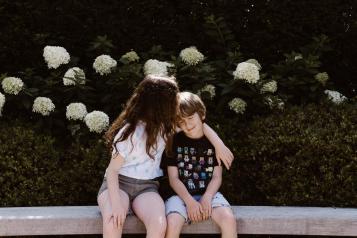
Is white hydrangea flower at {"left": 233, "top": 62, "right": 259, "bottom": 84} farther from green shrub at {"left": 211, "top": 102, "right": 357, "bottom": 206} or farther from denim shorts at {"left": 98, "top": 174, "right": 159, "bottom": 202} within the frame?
denim shorts at {"left": 98, "top": 174, "right": 159, "bottom": 202}

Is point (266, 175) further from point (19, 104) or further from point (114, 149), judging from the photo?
point (19, 104)

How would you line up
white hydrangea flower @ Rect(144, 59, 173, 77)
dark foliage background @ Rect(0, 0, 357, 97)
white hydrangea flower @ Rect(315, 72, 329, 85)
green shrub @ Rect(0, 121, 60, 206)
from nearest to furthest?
green shrub @ Rect(0, 121, 60, 206) < white hydrangea flower @ Rect(144, 59, 173, 77) < white hydrangea flower @ Rect(315, 72, 329, 85) < dark foliage background @ Rect(0, 0, 357, 97)

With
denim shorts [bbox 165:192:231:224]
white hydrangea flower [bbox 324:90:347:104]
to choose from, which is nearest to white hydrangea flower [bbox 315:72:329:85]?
white hydrangea flower [bbox 324:90:347:104]

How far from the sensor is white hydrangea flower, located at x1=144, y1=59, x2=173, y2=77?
4828mm

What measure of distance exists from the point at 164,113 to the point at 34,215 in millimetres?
1000

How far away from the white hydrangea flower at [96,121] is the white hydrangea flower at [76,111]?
0.10m

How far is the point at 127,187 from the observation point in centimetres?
395

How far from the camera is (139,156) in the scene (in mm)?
3936

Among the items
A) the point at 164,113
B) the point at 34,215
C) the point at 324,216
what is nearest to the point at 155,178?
the point at 164,113

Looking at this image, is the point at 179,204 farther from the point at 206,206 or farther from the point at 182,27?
the point at 182,27

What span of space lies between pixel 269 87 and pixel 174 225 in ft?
5.14

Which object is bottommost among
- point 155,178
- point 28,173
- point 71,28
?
point 28,173

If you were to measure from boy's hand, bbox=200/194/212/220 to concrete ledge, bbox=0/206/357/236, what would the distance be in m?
0.08

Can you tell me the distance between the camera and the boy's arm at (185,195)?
3.82 meters
